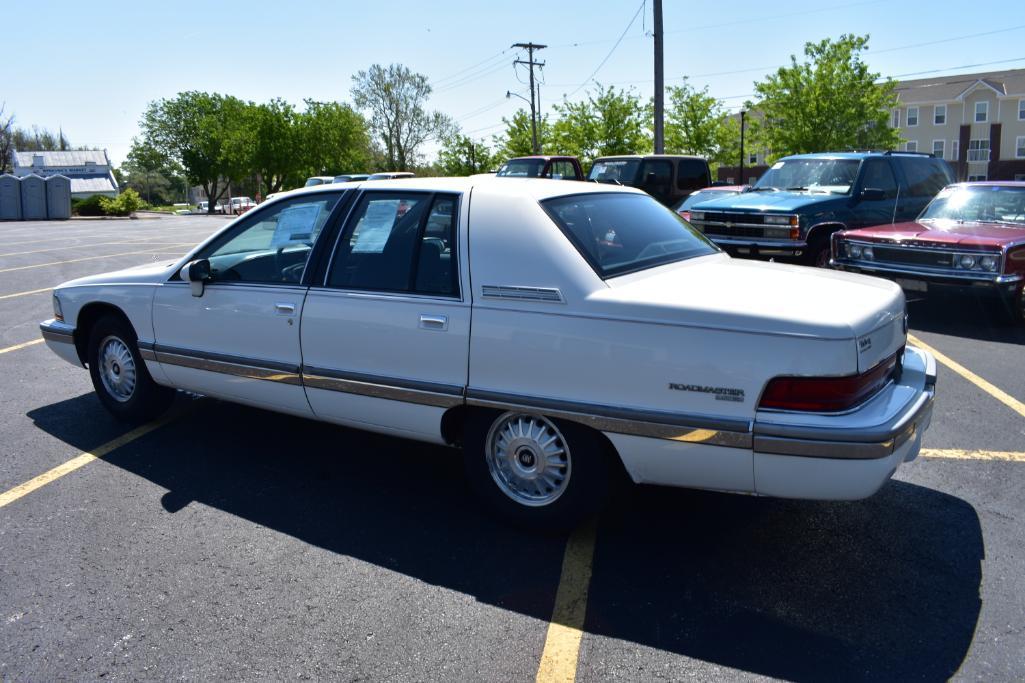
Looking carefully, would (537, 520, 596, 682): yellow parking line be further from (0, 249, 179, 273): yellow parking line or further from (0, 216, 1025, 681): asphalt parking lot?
(0, 249, 179, 273): yellow parking line

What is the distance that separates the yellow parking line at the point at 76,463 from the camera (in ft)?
14.7

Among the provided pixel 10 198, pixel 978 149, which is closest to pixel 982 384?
pixel 10 198

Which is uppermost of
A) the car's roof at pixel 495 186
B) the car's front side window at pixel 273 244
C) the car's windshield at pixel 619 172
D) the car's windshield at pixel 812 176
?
the car's windshield at pixel 619 172

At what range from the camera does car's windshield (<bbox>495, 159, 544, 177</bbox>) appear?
21.4 meters

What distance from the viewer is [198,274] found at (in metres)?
4.82

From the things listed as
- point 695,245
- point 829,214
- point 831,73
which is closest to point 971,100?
point 831,73

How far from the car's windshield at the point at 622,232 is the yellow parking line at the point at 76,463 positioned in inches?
126

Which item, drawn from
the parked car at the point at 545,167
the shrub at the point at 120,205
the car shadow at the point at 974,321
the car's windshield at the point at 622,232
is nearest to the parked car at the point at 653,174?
the parked car at the point at 545,167

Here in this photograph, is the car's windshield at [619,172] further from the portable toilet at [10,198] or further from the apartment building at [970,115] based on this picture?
the apartment building at [970,115]

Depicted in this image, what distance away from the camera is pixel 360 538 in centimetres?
394

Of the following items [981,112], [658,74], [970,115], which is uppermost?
[981,112]

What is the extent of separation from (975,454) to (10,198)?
47348mm

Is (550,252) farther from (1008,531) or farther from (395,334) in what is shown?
(1008,531)

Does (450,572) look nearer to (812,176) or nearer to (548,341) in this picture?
(548,341)
